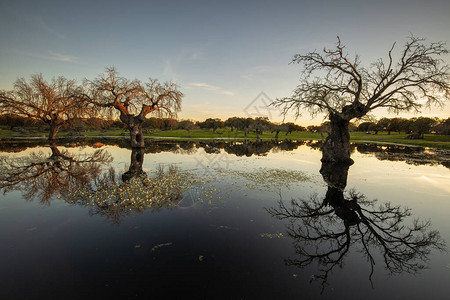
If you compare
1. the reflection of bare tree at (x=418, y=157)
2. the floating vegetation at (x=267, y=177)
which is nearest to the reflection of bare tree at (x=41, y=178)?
the floating vegetation at (x=267, y=177)

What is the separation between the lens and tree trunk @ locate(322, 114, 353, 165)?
22453mm

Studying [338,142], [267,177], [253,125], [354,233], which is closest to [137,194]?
[267,177]

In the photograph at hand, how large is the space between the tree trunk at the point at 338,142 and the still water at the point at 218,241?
9.75 meters

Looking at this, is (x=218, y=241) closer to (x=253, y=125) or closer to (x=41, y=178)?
(x=41, y=178)

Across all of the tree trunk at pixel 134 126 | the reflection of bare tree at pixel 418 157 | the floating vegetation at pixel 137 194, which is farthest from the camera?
the tree trunk at pixel 134 126

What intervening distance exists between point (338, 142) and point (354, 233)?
18305mm

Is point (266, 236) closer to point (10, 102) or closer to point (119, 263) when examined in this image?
point (119, 263)

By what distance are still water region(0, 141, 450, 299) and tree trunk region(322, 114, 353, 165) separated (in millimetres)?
9754

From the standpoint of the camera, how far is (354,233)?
786 centimetres

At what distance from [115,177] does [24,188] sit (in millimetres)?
5189

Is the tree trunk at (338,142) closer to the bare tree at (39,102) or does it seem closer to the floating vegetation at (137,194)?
the floating vegetation at (137,194)

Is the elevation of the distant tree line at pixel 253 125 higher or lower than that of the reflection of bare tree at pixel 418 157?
higher

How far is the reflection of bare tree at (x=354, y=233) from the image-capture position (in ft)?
20.6

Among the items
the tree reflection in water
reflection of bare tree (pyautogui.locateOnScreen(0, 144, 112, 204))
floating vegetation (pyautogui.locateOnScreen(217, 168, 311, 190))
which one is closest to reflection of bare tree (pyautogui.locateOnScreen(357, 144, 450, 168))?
floating vegetation (pyautogui.locateOnScreen(217, 168, 311, 190))
